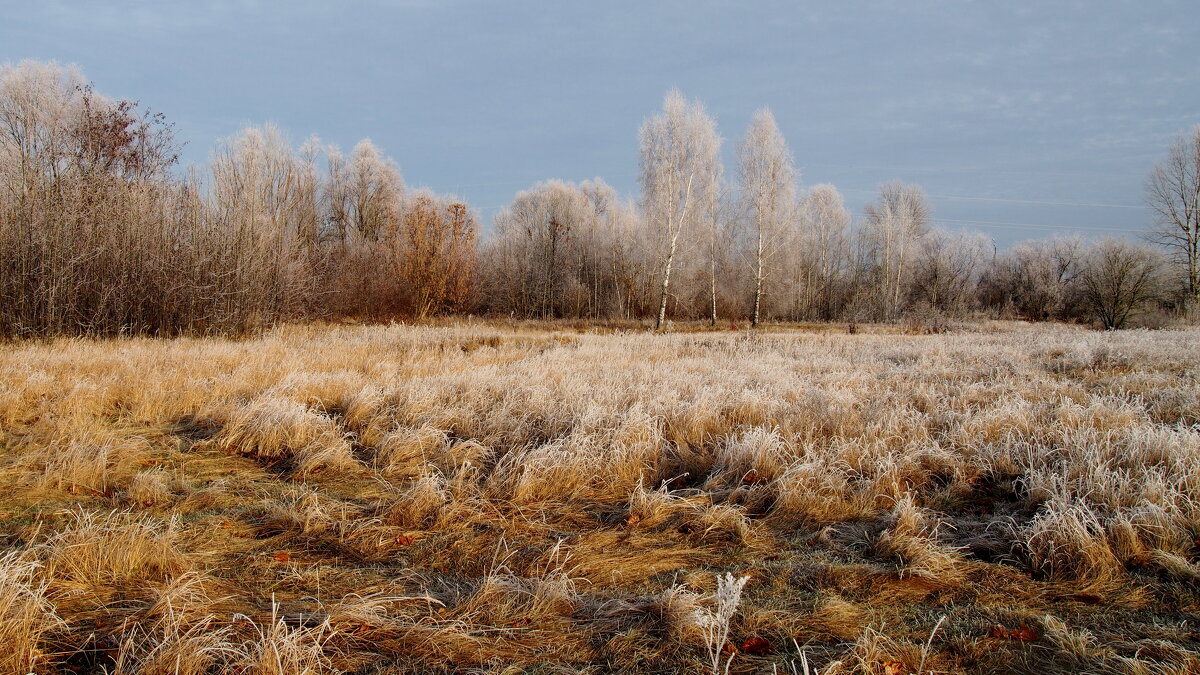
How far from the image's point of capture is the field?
2172 mm

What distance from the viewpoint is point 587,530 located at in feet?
11.4

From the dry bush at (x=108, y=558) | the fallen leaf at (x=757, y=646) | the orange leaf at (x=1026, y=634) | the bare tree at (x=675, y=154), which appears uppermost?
the bare tree at (x=675, y=154)

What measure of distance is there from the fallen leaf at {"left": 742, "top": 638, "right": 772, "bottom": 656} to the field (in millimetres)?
12

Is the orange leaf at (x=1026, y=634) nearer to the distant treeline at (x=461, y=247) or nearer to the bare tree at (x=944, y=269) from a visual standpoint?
the distant treeline at (x=461, y=247)

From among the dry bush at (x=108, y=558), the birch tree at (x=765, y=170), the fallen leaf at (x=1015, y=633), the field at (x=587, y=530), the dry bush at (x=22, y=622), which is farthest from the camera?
the birch tree at (x=765, y=170)

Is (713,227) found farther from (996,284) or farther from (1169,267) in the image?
(996,284)

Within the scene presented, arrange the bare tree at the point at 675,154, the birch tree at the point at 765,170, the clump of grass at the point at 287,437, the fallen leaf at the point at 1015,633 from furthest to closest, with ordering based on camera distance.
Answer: the birch tree at the point at 765,170
the bare tree at the point at 675,154
the clump of grass at the point at 287,437
the fallen leaf at the point at 1015,633

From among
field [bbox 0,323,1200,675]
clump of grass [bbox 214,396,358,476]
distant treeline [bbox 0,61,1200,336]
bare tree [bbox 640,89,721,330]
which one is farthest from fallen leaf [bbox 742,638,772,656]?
bare tree [bbox 640,89,721,330]

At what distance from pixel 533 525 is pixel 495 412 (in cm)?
220

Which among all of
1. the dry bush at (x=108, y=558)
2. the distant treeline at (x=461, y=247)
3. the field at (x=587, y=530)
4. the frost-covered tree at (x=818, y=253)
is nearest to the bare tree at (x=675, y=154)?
the distant treeline at (x=461, y=247)

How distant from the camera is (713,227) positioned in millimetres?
30141

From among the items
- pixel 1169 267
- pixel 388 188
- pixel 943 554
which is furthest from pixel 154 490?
pixel 1169 267

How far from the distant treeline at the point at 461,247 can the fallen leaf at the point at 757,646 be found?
1406 centimetres

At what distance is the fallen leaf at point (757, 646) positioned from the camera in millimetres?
2201
